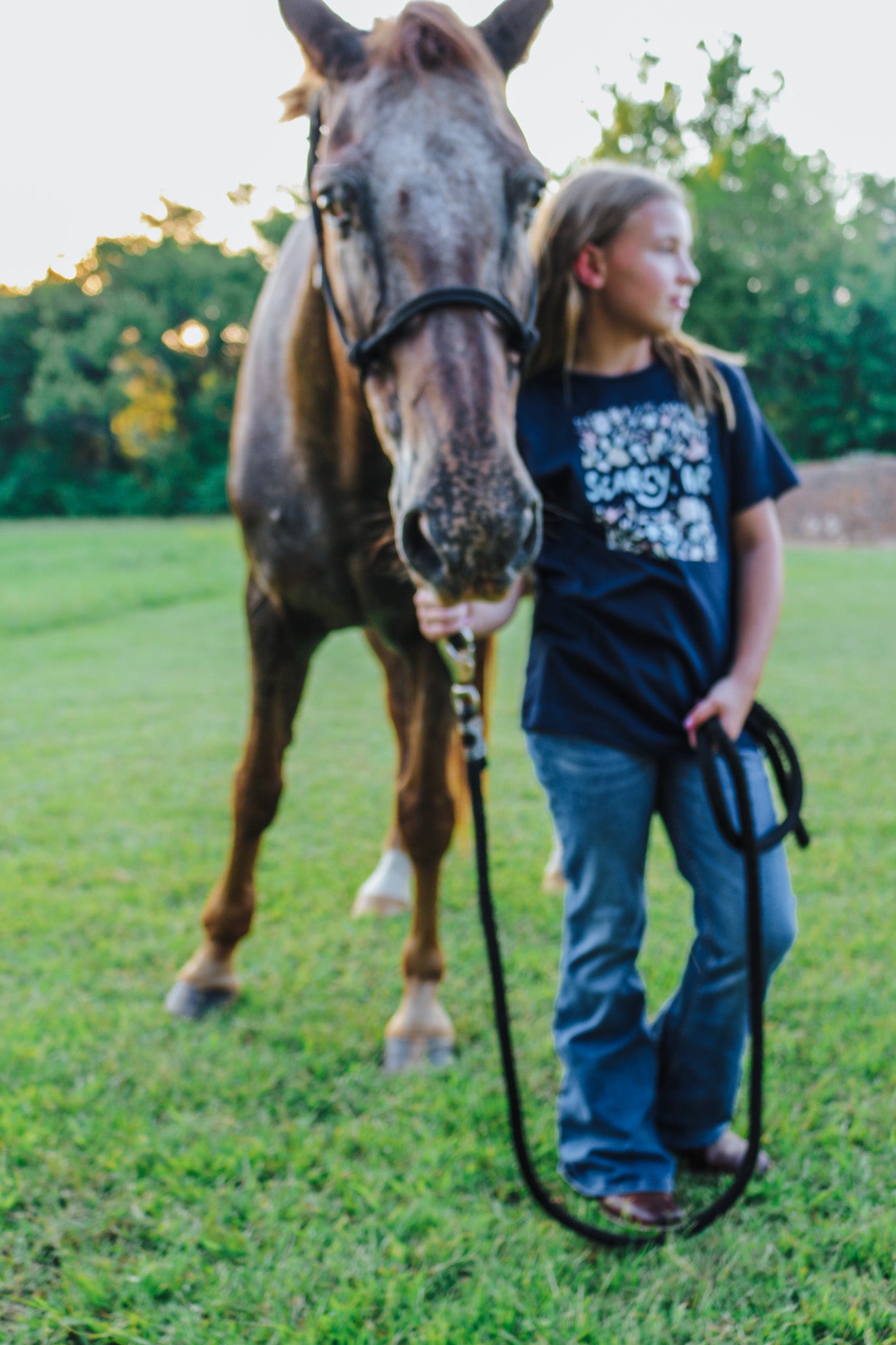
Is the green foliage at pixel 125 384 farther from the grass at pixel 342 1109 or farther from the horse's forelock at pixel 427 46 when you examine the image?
the horse's forelock at pixel 427 46

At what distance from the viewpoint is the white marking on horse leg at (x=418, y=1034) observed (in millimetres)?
2480

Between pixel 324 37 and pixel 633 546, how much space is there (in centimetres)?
106

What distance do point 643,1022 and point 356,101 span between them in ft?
5.69

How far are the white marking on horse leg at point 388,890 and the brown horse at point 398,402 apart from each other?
0.64m

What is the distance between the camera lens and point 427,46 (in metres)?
1.81

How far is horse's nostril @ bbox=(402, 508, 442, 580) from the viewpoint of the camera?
162 centimetres

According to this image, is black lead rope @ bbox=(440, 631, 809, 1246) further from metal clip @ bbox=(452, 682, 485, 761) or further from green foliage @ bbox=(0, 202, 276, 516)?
green foliage @ bbox=(0, 202, 276, 516)

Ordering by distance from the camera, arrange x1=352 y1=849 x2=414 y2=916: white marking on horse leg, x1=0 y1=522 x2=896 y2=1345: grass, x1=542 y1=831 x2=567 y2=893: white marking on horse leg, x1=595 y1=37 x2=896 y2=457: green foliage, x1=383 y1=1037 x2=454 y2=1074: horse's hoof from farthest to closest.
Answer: x1=595 y1=37 x2=896 y2=457: green foliage
x1=542 y1=831 x2=567 y2=893: white marking on horse leg
x1=352 y1=849 x2=414 y2=916: white marking on horse leg
x1=383 y1=1037 x2=454 y2=1074: horse's hoof
x1=0 y1=522 x2=896 y2=1345: grass

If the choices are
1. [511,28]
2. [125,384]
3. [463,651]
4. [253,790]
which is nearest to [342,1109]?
[253,790]

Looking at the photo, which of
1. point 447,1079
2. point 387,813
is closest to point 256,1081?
point 447,1079

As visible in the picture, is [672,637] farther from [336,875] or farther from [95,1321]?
[336,875]

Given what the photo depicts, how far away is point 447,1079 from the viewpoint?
2418 mm

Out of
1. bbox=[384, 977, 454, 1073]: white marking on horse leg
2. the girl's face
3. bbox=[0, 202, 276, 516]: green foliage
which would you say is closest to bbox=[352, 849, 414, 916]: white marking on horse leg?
bbox=[384, 977, 454, 1073]: white marking on horse leg

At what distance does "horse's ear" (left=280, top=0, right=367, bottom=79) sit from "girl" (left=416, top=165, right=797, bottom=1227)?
0.47 metres
